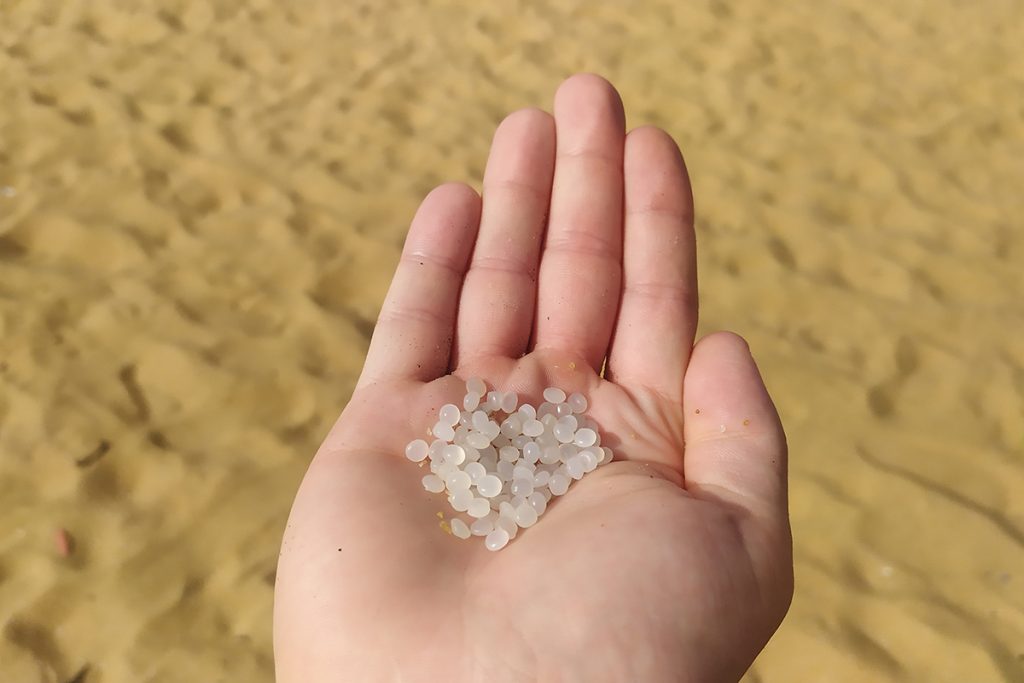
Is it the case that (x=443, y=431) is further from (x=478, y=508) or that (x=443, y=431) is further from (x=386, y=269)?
(x=386, y=269)

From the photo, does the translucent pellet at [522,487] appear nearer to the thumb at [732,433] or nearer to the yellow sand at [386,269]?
the thumb at [732,433]

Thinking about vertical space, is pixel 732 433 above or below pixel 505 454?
above

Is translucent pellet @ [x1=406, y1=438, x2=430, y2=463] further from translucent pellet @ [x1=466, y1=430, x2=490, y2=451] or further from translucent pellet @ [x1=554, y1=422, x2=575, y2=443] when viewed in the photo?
translucent pellet @ [x1=554, y1=422, x2=575, y2=443]

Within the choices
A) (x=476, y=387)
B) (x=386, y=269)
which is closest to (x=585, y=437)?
(x=476, y=387)

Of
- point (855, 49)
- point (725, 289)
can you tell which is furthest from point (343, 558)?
point (855, 49)

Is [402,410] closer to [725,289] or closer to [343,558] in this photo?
[343,558]

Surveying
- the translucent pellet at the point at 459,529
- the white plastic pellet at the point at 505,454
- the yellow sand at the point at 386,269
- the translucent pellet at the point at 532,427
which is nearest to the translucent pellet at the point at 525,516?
the white plastic pellet at the point at 505,454
